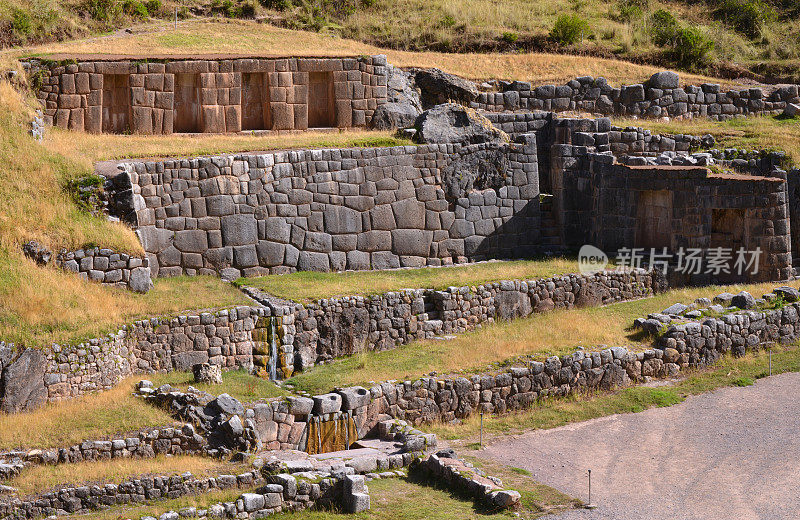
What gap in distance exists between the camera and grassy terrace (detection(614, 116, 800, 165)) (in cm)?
3144

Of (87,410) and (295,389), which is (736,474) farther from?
(87,410)

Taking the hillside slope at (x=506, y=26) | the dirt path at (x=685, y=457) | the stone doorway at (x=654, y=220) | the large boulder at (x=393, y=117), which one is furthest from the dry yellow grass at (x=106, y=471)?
the hillside slope at (x=506, y=26)

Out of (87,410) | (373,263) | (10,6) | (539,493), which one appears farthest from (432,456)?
(10,6)

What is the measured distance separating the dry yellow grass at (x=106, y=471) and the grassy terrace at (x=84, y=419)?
539 mm

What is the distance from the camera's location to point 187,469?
16844mm

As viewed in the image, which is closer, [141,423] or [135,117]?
[141,423]

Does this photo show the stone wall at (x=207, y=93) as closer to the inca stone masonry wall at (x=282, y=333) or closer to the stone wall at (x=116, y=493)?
the inca stone masonry wall at (x=282, y=333)

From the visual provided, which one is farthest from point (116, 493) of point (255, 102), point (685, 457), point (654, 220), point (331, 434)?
point (654, 220)

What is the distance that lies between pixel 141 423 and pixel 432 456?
432 cm

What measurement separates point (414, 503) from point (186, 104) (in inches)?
573

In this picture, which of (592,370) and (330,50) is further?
(330,50)

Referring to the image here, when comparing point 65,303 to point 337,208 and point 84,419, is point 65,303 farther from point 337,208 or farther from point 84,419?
point 337,208

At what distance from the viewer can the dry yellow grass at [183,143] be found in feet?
79.6

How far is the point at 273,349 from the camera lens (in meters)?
21.8
